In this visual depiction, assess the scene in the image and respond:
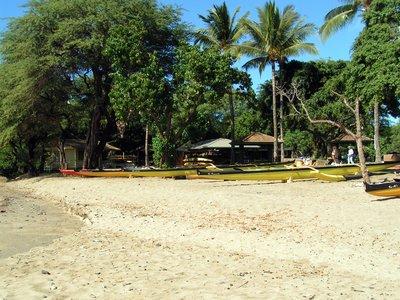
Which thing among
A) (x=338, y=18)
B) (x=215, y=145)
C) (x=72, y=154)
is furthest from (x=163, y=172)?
(x=72, y=154)

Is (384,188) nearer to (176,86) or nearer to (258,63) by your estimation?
(176,86)

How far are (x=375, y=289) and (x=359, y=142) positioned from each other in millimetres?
10361

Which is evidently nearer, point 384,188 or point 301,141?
point 384,188

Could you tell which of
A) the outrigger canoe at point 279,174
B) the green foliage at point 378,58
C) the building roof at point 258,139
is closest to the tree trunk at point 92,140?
the building roof at point 258,139

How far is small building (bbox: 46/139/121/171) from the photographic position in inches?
1727

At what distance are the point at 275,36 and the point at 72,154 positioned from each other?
22.6 meters

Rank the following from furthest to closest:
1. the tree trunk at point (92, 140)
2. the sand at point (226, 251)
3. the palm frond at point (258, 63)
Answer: the palm frond at point (258, 63) → the tree trunk at point (92, 140) → the sand at point (226, 251)

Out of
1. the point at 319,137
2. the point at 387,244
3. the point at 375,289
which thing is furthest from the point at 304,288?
the point at 319,137

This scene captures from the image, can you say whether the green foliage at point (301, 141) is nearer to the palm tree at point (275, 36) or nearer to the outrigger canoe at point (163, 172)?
the palm tree at point (275, 36)

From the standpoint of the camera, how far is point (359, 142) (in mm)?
16109

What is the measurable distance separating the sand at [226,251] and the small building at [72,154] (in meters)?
28.5

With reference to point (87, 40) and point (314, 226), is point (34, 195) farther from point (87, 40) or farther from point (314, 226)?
point (314, 226)

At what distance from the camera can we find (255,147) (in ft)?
133

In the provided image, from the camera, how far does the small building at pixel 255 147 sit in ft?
126
